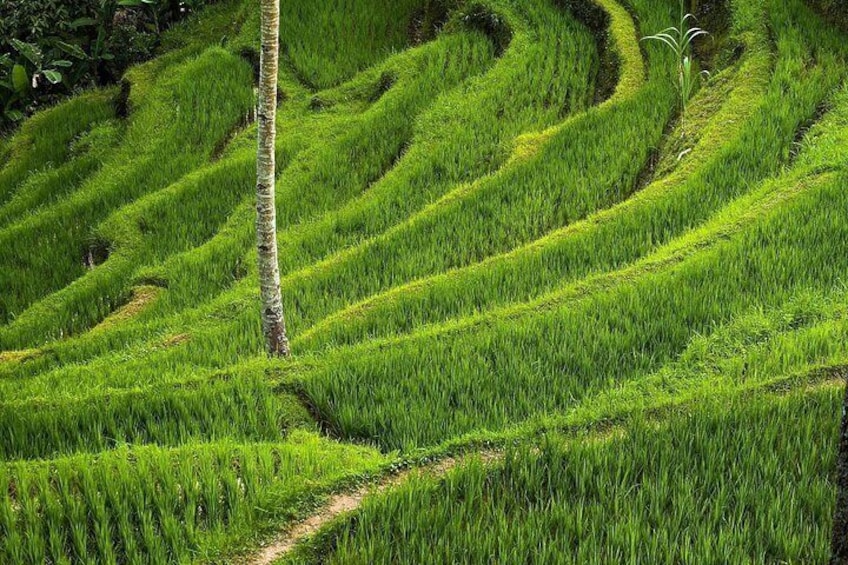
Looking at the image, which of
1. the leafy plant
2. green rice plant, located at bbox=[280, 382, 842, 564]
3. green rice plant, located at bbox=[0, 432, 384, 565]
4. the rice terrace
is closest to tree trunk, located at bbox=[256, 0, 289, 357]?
the rice terrace

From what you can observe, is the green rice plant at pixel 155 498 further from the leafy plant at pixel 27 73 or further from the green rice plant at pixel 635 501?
the leafy plant at pixel 27 73

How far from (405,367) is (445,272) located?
193 cm

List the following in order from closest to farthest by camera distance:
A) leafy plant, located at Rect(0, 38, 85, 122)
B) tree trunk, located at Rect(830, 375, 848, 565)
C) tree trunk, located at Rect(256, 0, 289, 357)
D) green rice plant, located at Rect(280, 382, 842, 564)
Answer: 1. tree trunk, located at Rect(830, 375, 848, 565)
2. green rice plant, located at Rect(280, 382, 842, 564)
3. tree trunk, located at Rect(256, 0, 289, 357)
4. leafy plant, located at Rect(0, 38, 85, 122)

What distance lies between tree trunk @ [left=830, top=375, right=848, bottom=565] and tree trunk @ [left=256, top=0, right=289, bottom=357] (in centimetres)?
412

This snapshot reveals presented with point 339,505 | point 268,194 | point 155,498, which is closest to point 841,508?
point 339,505

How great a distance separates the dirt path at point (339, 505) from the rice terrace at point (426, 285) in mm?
19

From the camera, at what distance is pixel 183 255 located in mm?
8891

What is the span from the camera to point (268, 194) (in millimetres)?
6227

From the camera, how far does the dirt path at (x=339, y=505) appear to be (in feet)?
12.5

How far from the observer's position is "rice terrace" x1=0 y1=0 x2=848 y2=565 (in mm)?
3928

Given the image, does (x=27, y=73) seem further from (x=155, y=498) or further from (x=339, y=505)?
(x=339, y=505)

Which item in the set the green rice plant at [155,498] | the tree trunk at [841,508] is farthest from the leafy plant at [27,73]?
the tree trunk at [841,508]

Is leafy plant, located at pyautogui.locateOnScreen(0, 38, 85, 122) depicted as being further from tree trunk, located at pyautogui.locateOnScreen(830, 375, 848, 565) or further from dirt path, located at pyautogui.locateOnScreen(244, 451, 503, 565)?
tree trunk, located at pyautogui.locateOnScreen(830, 375, 848, 565)

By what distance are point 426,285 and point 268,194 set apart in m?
1.56
